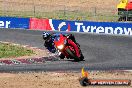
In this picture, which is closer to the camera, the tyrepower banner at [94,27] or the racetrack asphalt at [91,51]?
the racetrack asphalt at [91,51]

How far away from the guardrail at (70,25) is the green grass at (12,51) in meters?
8.72

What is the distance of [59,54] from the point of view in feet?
75.0

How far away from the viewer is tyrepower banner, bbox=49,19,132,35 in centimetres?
3397

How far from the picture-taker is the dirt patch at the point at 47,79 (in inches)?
627

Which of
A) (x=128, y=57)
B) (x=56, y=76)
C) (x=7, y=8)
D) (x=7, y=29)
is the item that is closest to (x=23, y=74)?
(x=56, y=76)

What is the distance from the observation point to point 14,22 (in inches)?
1489

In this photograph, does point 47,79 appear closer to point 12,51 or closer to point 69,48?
point 69,48

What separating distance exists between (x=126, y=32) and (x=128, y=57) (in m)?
9.74

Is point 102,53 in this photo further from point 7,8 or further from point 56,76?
point 7,8

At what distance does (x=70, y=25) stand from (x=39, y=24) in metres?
2.98

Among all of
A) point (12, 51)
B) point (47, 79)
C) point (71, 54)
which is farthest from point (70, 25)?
point (47, 79)

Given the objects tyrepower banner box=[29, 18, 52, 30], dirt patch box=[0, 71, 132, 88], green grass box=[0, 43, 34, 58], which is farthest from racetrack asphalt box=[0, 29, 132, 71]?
green grass box=[0, 43, 34, 58]

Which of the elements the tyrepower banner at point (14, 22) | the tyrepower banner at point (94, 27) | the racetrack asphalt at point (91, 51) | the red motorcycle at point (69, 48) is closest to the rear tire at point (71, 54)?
the red motorcycle at point (69, 48)

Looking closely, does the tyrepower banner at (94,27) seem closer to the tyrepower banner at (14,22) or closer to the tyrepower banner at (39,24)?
the tyrepower banner at (39,24)
